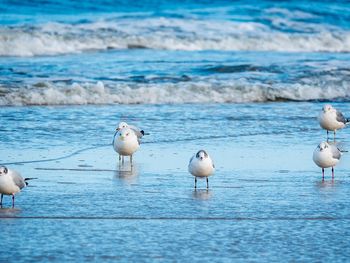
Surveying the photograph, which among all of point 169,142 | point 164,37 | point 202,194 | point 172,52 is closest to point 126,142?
point 169,142

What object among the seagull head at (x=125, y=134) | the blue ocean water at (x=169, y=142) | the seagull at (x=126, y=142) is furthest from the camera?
the seagull head at (x=125, y=134)

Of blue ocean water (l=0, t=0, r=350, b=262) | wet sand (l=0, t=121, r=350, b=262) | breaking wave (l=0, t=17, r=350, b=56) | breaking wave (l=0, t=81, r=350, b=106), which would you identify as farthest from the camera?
breaking wave (l=0, t=17, r=350, b=56)

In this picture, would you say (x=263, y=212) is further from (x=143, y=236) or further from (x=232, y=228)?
(x=143, y=236)

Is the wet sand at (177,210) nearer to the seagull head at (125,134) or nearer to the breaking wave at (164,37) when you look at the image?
the seagull head at (125,134)

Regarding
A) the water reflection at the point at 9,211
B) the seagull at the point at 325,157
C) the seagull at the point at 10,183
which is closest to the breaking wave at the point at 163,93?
the seagull at the point at 325,157

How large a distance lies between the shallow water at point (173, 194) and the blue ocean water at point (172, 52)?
2.46m

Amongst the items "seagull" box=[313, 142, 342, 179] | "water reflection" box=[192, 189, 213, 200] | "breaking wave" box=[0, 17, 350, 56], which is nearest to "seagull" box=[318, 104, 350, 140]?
"seagull" box=[313, 142, 342, 179]

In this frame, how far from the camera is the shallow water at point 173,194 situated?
6.10 metres

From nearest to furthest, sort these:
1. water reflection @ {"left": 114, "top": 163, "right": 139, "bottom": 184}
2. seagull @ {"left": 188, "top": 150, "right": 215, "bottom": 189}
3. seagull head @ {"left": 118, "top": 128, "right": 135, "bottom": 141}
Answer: seagull @ {"left": 188, "top": 150, "right": 215, "bottom": 189}, water reflection @ {"left": 114, "top": 163, "right": 139, "bottom": 184}, seagull head @ {"left": 118, "top": 128, "right": 135, "bottom": 141}

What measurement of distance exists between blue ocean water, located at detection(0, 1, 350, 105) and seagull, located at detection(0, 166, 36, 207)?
6.62 metres

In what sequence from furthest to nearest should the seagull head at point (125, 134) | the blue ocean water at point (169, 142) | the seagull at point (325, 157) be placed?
the seagull head at point (125, 134) < the seagull at point (325, 157) < the blue ocean water at point (169, 142)

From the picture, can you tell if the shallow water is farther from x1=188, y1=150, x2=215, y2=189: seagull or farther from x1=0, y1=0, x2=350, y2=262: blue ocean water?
x1=188, y1=150, x2=215, y2=189: seagull

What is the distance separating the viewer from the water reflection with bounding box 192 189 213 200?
7.71 m

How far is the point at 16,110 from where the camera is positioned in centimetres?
1299
